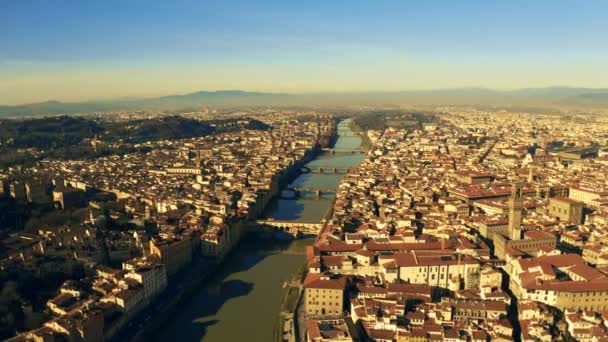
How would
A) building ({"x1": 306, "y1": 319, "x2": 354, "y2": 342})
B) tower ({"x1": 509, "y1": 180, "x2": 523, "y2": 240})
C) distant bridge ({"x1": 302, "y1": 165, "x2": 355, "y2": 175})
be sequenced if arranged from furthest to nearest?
1. distant bridge ({"x1": 302, "y1": 165, "x2": 355, "y2": 175})
2. tower ({"x1": 509, "y1": 180, "x2": 523, "y2": 240})
3. building ({"x1": 306, "y1": 319, "x2": 354, "y2": 342})

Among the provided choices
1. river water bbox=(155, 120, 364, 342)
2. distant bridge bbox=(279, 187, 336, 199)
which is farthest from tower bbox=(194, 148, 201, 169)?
river water bbox=(155, 120, 364, 342)

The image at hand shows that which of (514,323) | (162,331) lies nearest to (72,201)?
(162,331)

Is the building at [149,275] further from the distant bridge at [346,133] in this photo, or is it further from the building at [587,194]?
the distant bridge at [346,133]

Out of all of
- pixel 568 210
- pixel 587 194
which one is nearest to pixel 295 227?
pixel 568 210

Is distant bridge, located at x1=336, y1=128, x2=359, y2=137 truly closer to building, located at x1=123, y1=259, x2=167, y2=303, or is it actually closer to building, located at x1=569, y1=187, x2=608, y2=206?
building, located at x1=569, y1=187, x2=608, y2=206

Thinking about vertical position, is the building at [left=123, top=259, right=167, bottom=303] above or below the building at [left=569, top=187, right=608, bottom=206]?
below

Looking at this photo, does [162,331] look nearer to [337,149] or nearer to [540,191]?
[540,191]

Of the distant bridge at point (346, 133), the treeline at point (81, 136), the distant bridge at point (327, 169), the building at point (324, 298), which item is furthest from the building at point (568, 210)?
the distant bridge at point (346, 133)

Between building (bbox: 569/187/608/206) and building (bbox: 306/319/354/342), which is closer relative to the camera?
building (bbox: 306/319/354/342)

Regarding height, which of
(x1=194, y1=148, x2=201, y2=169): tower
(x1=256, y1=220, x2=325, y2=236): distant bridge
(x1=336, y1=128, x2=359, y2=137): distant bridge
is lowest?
(x1=256, y1=220, x2=325, y2=236): distant bridge
